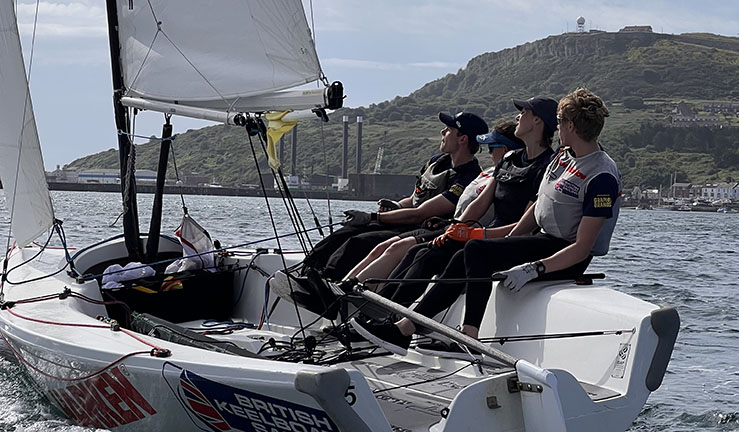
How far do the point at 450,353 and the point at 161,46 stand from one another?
8.07 feet

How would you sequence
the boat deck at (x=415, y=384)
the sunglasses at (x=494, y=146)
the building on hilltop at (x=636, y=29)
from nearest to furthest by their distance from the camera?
the boat deck at (x=415, y=384), the sunglasses at (x=494, y=146), the building on hilltop at (x=636, y=29)

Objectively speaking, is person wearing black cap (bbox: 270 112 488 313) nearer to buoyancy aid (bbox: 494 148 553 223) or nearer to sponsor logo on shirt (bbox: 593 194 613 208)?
buoyancy aid (bbox: 494 148 553 223)

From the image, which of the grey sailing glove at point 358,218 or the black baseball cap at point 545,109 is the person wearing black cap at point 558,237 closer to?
the black baseball cap at point 545,109

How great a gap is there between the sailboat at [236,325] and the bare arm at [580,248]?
151mm

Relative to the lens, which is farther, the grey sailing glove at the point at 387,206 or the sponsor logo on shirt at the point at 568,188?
the grey sailing glove at the point at 387,206

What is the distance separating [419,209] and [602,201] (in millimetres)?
1495

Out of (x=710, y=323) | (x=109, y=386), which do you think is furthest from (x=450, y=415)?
(x=710, y=323)

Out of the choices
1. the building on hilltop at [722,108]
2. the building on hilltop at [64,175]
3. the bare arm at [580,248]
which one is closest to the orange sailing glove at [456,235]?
the bare arm at [580,248]

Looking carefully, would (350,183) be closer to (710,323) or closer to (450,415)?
(710,323)

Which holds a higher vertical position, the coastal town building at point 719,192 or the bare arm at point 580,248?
the bare arm at point 580,248

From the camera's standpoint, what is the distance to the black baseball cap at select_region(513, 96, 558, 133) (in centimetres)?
461

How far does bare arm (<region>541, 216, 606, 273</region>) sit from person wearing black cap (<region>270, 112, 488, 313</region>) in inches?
45.6

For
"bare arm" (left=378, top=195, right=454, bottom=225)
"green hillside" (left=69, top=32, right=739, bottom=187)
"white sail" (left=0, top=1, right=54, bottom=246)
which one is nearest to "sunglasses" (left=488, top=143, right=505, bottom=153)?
"bare arm" (left=378, top=195, right=454, bottom=225)

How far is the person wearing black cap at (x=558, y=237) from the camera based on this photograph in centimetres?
415
